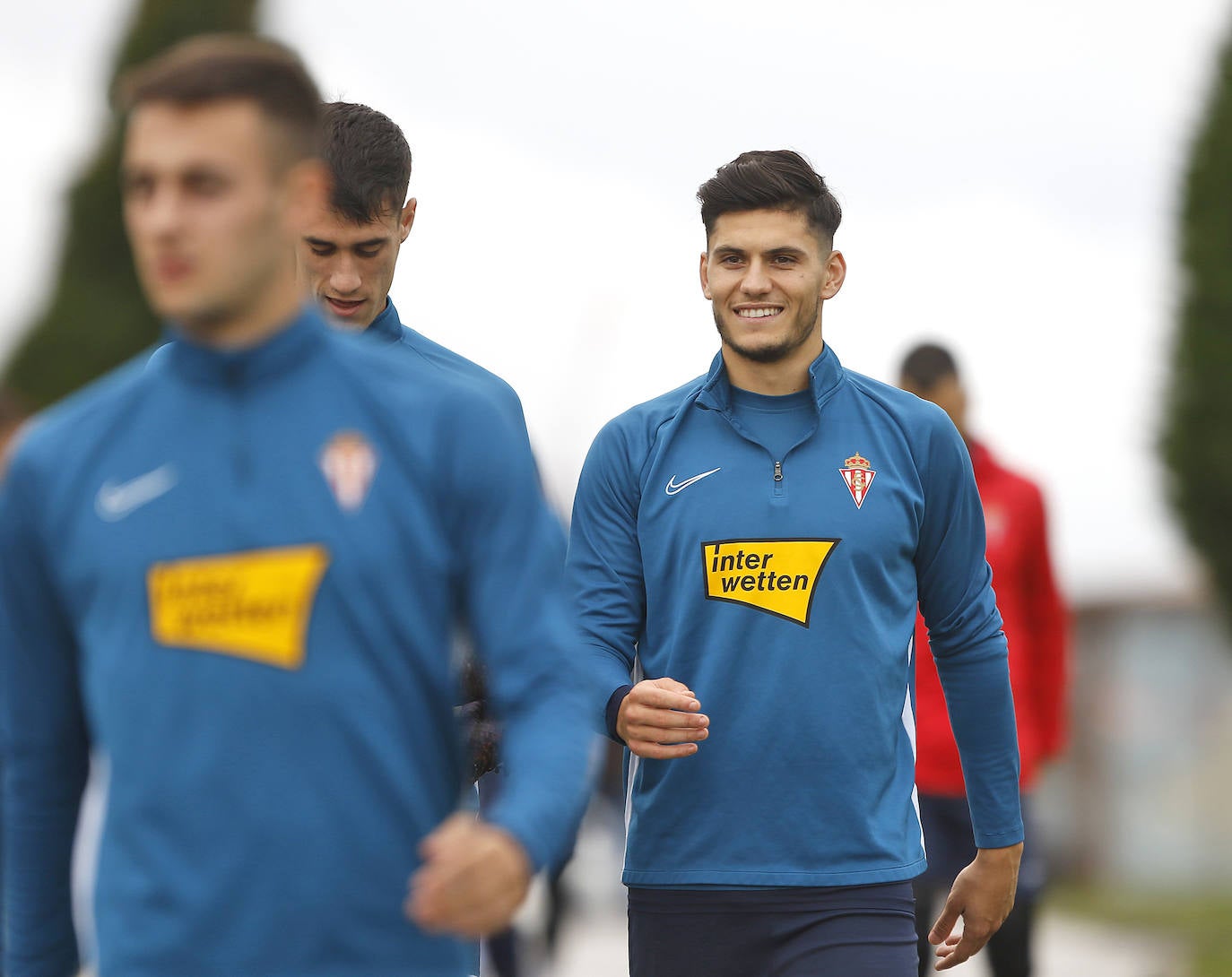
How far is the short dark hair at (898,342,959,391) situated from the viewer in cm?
852

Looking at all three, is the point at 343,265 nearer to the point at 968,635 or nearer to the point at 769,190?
the point at 769,190

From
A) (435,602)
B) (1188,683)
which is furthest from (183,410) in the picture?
(1188,683)

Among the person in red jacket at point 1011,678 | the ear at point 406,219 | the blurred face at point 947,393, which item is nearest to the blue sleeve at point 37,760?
the ear at point 406,219

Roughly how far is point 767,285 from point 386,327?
0.97m

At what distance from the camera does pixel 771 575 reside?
5090mm

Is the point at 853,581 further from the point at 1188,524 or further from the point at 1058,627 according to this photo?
the point at 1188,524

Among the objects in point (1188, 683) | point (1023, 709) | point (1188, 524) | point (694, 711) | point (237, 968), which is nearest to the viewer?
point (237, 968)

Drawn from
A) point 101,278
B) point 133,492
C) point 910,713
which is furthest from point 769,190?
point 101,278

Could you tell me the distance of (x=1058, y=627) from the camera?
866cm

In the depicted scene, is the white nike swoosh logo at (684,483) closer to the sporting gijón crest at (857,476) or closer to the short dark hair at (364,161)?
the sporting gijón crest at (857,476)

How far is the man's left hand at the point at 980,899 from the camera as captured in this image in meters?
5.41

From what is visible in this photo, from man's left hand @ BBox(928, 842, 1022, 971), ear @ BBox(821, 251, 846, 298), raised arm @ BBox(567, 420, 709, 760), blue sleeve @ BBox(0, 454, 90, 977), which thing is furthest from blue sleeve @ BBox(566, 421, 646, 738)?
blue sleeve @ BBox(0, 454, 90, 977)

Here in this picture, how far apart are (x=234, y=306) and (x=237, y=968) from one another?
0.98 m

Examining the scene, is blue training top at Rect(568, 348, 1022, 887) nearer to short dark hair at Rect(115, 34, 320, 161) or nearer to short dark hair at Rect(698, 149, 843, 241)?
short dark hair at Rect(698, 149, 843, 241)
